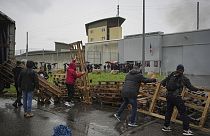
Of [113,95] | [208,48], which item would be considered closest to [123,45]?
[208,48]

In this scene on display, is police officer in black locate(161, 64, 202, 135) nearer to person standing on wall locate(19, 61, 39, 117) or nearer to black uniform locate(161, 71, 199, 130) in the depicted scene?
black uniform locate(161, 71, 199, 130)

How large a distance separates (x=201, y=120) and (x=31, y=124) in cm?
483

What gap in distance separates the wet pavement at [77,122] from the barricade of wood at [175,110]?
0.29 m

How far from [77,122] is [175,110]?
2.98 m

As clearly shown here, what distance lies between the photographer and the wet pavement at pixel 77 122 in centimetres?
779

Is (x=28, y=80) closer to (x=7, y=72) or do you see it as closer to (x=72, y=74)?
(x=72, y=74)

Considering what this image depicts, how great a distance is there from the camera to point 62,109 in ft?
36.1

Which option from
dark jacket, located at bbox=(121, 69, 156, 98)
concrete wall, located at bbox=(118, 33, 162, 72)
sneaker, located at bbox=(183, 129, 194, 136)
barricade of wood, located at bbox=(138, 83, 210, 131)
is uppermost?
concrete wall, located at bbox=(118, 33, 162, 72)

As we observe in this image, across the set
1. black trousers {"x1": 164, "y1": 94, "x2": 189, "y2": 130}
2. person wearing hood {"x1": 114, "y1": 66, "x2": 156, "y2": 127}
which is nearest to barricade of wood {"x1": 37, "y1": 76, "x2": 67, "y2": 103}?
person wearing hood {"x1": 114, "y1": 66, "x2": 156, "y2": 127}

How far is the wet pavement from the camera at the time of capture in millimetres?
7789

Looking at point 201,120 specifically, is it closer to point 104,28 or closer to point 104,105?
point 104,105

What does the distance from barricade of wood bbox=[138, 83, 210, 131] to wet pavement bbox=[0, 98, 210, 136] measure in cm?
29

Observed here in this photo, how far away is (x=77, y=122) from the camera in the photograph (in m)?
8.99

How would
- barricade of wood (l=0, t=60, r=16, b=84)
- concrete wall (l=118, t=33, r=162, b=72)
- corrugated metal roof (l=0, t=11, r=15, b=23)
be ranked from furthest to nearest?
concrete wall (l=118, t=33, r=162, b=72) → barricade of wood (l=0, t=60, r=16, b=84) → corrugated metal roof (l=0, t=11, r=15, b=23)
